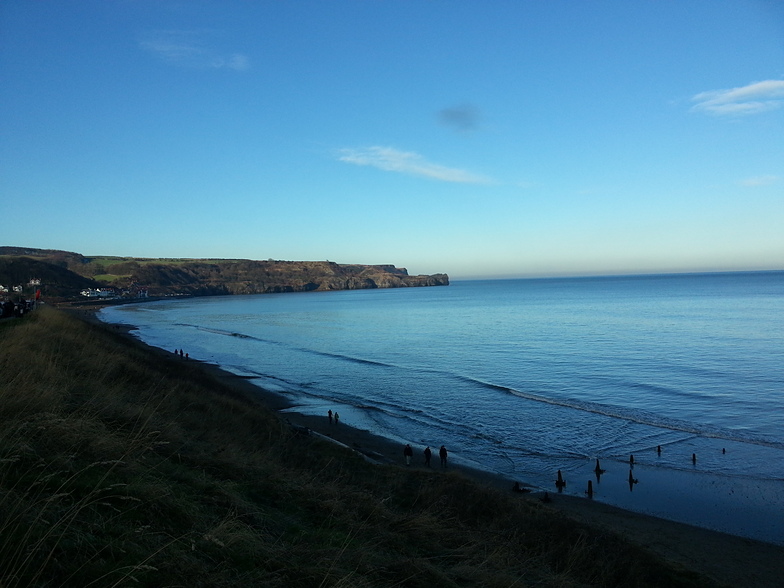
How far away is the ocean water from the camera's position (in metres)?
20.0

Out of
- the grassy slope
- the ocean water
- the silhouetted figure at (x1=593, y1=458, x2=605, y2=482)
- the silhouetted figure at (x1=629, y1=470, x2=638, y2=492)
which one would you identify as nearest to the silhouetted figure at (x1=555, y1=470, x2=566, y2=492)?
the ocean water

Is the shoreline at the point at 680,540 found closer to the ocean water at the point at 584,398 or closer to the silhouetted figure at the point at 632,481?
the ocean water at the point at 584,398

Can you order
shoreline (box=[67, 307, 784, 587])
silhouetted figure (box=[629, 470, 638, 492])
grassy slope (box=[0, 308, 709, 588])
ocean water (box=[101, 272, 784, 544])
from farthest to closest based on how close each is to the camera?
ocean water (box=[101, 272, 784, 544])
silhouetted figure (box=[629, 470, 638, 492])
shoreline (box=[67, 307, 784, 587])
grassy slope (box=[0, 308, 709, 588])

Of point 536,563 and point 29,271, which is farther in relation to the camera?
point 29,271

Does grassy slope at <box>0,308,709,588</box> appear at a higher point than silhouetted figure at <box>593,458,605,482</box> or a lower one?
higher

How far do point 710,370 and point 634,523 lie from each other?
2941 centimetres

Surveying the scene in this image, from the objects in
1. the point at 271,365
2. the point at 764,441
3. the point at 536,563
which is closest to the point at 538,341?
the point at 271,365

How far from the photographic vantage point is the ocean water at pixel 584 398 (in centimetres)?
1998

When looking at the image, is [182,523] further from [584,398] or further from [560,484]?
[584,398]

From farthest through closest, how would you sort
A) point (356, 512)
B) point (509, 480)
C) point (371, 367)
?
point (371, 367)
point (509, 480)
point (356, 512)

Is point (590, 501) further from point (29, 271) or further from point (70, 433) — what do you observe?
point (29, 271)

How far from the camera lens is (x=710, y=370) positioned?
40.0 m

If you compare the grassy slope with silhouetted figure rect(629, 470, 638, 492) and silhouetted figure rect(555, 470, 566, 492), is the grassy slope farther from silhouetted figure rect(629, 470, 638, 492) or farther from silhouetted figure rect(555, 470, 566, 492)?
silhouetted figure rect(629, 470, 638, 492)

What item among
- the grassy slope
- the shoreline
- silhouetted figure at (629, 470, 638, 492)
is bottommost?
silhouetted figure at (629, 470, 638, 492)
